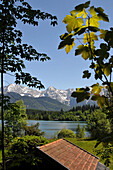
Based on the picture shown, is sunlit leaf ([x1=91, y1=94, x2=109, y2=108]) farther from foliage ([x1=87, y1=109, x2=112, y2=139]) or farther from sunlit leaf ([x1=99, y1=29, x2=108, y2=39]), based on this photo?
foliage ([x1=87, y1=109, x2=112, y2=139])

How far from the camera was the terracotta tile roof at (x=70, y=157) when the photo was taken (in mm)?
5689

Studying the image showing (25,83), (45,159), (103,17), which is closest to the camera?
(103,17)

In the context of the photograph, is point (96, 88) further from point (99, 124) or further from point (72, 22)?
point (99, 124)

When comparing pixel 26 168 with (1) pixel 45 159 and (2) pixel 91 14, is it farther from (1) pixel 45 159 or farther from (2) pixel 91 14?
(2) pixel 91 14

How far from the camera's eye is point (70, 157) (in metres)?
6.26

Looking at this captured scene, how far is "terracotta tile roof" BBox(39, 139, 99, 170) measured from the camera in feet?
18.7

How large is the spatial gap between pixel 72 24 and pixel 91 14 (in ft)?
0.40

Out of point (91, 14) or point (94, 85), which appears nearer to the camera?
point (91, 14)

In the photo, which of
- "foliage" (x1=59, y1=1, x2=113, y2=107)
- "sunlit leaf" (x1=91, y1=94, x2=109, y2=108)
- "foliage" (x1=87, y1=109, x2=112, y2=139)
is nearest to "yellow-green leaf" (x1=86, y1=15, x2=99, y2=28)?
"foliage" (x1=59, y1=1, x2=113, y2=107)

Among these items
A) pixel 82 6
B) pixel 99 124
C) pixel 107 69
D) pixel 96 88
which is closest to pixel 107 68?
pixel 107 69

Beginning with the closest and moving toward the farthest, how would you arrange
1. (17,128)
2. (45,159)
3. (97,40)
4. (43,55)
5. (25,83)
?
(97,40), (25,83), (43,55), (45,159), (17,128)

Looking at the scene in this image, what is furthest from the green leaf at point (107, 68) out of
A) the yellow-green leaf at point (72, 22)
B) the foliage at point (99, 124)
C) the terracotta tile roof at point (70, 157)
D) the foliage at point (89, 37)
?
the foliage at point (99, 124)

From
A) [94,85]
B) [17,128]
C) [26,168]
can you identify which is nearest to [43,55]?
[94,85]

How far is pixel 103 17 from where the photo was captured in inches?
34.7
